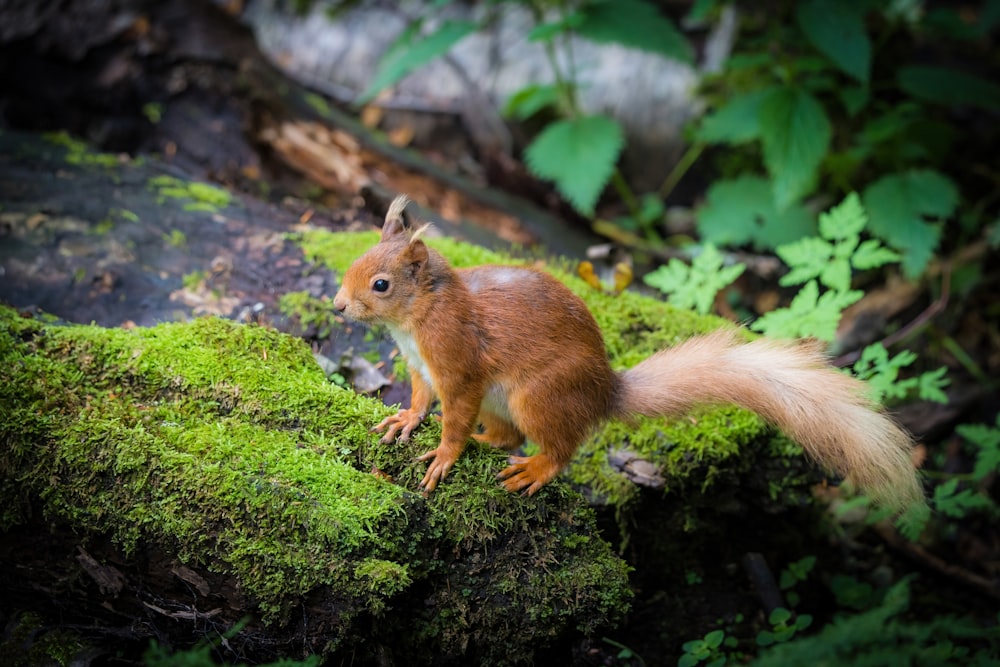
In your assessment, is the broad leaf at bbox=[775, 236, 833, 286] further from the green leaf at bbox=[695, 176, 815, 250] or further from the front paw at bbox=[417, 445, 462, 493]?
the front paw at bbox=[417, 445, 462, 493]

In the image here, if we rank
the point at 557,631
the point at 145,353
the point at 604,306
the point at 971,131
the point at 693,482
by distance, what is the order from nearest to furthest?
the point at 557,631 < the point at 145,353 < the point at 693,482 < the point at 604,306 < the point at 971,131

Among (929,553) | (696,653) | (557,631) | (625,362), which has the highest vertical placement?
(625,362)

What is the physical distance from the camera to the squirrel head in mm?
2611

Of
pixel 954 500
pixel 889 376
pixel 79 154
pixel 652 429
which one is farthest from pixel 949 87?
pixel 79 154

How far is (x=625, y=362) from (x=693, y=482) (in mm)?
640

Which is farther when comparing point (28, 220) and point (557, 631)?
point (28, 220)

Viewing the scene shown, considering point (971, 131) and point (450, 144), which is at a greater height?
point (971, 131)

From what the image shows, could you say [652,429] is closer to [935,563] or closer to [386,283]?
[386,283]

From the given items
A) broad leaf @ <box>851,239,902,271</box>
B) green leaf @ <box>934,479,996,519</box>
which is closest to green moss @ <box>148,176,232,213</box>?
broad leaf @ <box>851,239,902,271</box>

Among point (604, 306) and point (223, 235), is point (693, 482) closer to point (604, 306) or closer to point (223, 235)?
point (604, 306)

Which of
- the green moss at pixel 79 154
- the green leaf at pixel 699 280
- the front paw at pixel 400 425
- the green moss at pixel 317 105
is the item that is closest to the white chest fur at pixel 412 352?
the front paw at pixel 400 425

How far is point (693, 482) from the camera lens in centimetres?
338

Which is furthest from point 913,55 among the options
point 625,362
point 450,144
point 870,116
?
point 625,362

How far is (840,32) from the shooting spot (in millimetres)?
4988
